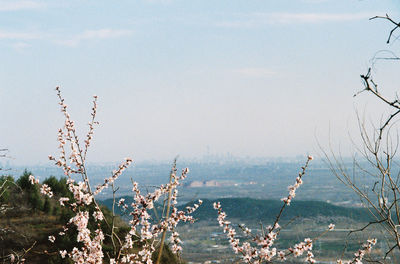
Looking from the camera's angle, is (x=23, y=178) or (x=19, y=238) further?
(x=23, y=178)

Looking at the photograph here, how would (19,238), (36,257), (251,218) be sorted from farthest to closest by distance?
(251,218) < (19,238) < (36,257)

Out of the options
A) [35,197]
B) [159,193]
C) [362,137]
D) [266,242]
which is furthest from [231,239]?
[35,197]

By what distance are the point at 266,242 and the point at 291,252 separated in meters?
0.26

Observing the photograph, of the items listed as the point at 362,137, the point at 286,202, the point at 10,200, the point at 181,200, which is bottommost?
the point at 181,200

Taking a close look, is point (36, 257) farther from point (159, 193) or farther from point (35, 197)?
point (159, 193)

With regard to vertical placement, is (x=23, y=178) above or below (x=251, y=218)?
above

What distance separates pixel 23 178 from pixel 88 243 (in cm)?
1143

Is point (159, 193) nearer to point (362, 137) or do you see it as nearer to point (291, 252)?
point (291, 252)

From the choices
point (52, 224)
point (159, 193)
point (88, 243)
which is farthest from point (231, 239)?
point (52, 224)

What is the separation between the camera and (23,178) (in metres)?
15.0

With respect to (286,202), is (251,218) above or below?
below

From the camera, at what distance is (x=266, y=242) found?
4480 millimetres

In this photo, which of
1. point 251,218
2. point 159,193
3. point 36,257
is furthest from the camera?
point 251,218

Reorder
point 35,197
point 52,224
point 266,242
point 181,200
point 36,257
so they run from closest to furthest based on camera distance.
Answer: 1. point 266,242
2. point 36,257
3. point 52,224
4. point 35,197
5. point 181,200
